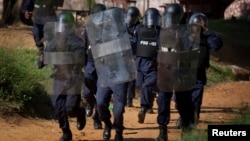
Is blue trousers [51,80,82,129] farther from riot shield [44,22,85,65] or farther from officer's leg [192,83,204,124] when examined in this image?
officer's leg [192,83,204,124]

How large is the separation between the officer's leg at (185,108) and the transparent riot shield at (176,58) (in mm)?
80

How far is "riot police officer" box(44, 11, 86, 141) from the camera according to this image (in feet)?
26.3

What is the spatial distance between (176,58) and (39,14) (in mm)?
4961

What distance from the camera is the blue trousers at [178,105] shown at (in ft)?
26.5

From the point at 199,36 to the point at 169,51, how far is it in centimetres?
60

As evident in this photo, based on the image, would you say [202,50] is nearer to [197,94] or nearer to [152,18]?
[197,94]

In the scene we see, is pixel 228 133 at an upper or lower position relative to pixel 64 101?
upper

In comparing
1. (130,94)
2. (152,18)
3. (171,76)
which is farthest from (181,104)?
(130,94)

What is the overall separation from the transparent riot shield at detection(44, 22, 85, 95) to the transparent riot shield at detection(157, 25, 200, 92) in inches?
42.1

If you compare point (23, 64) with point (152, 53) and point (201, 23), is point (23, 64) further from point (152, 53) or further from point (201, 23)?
point (201, 23)

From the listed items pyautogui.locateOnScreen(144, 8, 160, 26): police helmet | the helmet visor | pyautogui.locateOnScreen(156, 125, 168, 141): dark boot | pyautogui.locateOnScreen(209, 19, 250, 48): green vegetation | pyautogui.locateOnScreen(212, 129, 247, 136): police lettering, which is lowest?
pyautogui.locateOnScreen(209, 19, 250, 48): green vegetation

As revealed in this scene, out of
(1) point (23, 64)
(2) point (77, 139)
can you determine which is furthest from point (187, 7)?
(2) point (77, 139)

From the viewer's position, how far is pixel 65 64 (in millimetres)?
8117

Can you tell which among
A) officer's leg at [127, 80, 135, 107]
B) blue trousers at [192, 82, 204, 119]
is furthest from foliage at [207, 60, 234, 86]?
blue trousers at [192, 82, 204, 119]
